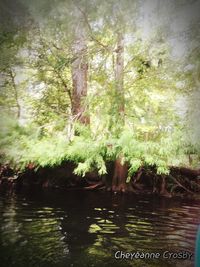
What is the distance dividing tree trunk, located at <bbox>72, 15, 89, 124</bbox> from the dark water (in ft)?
5.23

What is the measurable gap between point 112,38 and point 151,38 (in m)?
0.66

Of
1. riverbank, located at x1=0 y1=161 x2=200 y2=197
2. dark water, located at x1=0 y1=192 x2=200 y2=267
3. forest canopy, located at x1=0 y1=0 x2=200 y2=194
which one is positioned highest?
forest canopy, located at x1=0 y1=0 x2=200 y2=194

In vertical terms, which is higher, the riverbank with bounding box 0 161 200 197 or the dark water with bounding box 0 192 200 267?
the riverbank with bounding box 0 161 200 197

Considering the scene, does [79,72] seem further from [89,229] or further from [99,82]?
[89,229]

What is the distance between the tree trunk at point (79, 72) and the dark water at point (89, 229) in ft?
5.23

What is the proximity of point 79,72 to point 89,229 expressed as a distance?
2.60 meters

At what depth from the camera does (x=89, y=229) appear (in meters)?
4.63

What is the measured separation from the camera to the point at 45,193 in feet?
22.7

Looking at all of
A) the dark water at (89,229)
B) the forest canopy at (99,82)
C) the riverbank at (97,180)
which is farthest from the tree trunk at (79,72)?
the dark water at (89,229)

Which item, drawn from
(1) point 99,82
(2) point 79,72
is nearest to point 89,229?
(1) point 99,82

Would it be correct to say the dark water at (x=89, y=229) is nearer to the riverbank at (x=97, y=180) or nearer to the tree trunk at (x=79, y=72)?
the riverbank at (x=97, y=180)

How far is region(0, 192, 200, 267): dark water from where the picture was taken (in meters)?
3.78

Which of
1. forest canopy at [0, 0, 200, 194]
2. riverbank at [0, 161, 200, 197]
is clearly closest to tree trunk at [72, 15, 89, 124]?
forest canopy at [0, 0, 200, 194]

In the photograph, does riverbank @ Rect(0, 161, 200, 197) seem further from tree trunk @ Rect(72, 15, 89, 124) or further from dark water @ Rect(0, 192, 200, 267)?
tree trunk @ Rect(72, 15, 89, 124)
